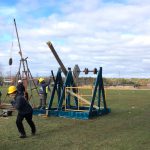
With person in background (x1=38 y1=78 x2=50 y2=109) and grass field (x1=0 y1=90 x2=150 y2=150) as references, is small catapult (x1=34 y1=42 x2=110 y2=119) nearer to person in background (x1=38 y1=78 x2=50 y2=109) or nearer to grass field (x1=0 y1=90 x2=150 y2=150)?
grass field (x1=0 y1=90 x2=150 y2=150)

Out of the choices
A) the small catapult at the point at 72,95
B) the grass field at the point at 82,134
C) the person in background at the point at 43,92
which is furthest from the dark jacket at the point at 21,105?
the person in background at the point at 43,92

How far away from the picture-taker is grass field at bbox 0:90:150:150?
445 inches

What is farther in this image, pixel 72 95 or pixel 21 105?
pixel 72 95

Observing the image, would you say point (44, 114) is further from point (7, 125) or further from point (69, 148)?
point (69, 148)

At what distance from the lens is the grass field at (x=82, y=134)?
37.1 ft

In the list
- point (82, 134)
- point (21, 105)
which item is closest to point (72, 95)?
point (82, 134)

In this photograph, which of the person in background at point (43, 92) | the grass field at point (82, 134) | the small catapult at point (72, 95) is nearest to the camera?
the grass field at point (82, 134)

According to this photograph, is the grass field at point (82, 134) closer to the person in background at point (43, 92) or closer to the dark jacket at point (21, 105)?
the dark jacket at point (21, 105)

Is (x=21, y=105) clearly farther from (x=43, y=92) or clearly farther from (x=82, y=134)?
(x=43, y=92)

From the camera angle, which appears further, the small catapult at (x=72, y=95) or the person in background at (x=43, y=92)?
the person in background at (x=43, y=92)

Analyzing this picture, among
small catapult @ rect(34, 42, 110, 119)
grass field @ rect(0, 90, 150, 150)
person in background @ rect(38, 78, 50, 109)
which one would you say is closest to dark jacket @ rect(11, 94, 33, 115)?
grass field @ rect(0, 90, 150, 150)

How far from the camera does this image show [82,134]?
13461 mm

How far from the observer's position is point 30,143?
11.8m

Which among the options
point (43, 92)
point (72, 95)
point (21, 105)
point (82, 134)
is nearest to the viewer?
point (21, 105)
